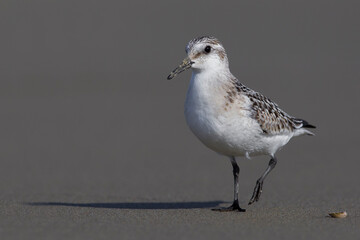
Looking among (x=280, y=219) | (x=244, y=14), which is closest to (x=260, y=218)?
(x=280, y=219)

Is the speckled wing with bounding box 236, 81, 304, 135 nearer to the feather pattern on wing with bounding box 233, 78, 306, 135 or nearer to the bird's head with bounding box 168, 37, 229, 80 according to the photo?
the feather pattern on wing with bounding box 233, 78, 306, 135

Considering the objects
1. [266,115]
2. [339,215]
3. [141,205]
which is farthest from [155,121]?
[339,215]

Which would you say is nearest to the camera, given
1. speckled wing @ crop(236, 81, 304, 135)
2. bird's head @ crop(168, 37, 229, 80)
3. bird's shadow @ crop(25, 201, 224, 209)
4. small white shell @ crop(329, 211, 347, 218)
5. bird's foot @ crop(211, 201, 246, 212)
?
small white shell @ crop(329, 211, 347, 218)

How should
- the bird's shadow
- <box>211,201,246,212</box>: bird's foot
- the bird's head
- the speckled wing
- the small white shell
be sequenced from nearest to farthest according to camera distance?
1. the small white shell
2. the bird's head
3. the speckled wing
4. <box>211,201,246,212</box>: bird's foot
5. the bird's shadow

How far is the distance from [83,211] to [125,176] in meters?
2.70

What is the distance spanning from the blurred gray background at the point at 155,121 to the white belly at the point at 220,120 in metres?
0.74

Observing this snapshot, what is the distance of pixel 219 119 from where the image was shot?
815cm

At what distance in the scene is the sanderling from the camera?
8.18 metres

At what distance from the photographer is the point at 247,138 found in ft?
27.3

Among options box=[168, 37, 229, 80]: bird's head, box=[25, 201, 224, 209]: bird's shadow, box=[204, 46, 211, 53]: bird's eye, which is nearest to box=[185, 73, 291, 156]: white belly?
box=[168, 37, 229, 80]: bird's head

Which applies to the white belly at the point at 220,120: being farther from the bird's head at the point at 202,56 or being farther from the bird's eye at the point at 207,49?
the bird's eye at the point at 207,49

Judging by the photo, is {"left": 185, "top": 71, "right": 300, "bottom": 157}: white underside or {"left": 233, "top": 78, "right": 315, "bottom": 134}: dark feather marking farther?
{"left": 233, "top": 78, "right": 315, "bottom": 134}: dark feather marking

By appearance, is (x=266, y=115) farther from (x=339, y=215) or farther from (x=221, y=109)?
(x=339, y=215)

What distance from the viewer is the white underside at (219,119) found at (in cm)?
816
